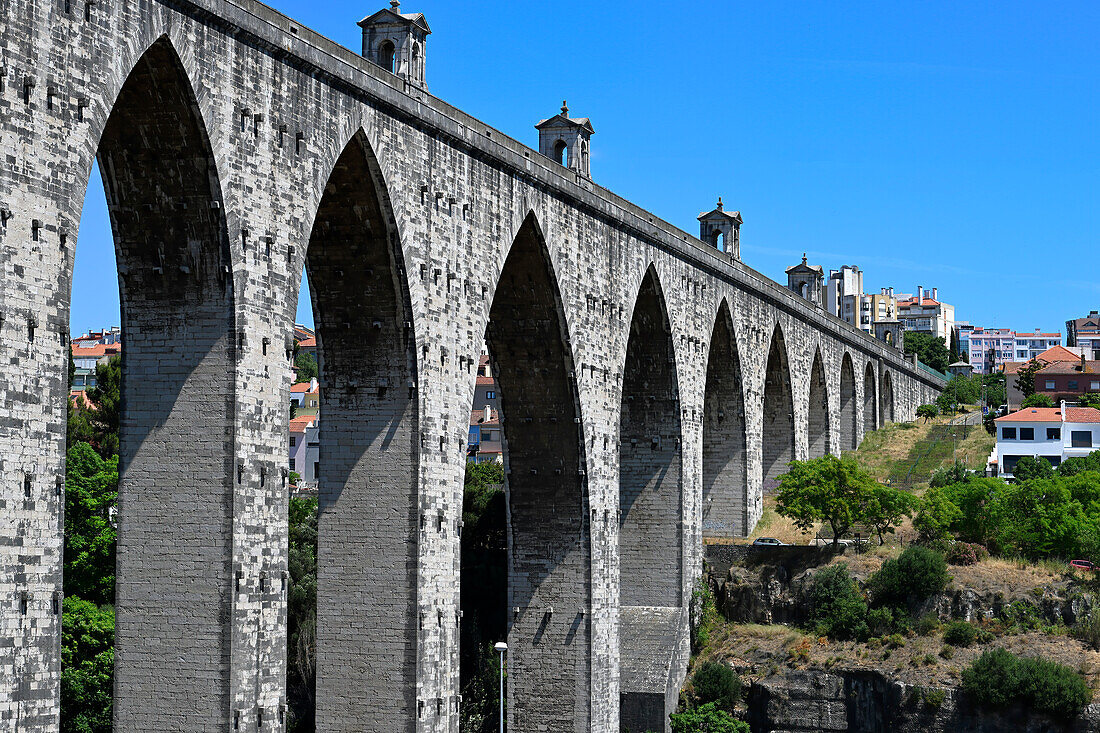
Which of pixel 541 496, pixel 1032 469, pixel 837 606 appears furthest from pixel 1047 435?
pixel 541 496

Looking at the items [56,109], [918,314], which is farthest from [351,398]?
[918,314]

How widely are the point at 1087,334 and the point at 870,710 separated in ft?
436

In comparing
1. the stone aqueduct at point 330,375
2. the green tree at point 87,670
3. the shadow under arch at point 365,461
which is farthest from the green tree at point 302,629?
the shadow under arch at point 365,461

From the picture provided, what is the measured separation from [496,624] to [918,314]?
15574 cm

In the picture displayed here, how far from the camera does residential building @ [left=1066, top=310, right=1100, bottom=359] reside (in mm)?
120738

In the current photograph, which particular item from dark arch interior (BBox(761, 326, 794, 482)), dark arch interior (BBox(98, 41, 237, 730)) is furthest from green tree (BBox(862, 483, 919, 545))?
dark arch interior (BBox(98, 41, 237, 730))

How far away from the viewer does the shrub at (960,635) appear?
146ft

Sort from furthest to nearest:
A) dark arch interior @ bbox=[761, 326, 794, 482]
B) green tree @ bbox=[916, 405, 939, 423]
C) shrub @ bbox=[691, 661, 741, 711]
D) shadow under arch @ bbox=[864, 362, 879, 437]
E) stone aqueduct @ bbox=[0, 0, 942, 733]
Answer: green tree @ bbox=[916, 405, 939, 423]
shadow under arch @ bbox=[864, 362, 879, 437]
dark arch interior @ bbox=[761, 326, 794, 482]
shrub @ bbox=[691, 661, 741, 711]
stone aqueduct @ bbox=[0, 0, 942, 733]

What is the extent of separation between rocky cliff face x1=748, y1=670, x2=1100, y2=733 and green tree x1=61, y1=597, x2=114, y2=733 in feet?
61.1

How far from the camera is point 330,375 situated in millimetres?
32812

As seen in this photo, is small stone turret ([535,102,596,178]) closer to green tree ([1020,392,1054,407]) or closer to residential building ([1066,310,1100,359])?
green tree ([1020,392,1054,407])

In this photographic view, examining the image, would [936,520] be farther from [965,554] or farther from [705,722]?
[705,722]

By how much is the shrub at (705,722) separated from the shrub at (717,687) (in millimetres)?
775

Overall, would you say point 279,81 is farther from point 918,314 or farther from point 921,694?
point 918,314
